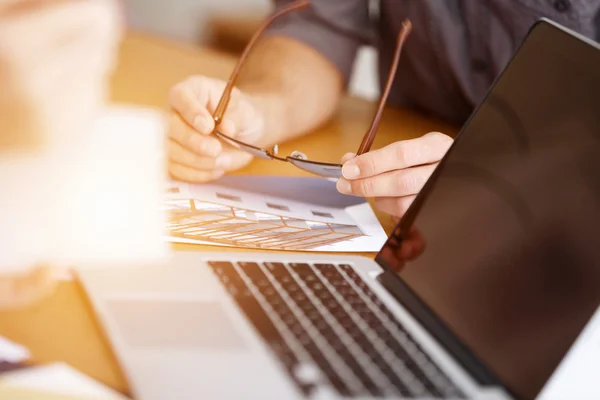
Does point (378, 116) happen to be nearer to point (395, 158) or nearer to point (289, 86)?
point (395, 158)

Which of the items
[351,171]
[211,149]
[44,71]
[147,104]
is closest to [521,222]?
[351,171]

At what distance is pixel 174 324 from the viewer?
0.44 meters

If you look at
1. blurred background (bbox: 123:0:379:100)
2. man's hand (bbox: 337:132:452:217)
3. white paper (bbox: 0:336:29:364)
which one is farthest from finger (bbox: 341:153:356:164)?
blurred background (bbox: 123:0:379:100)

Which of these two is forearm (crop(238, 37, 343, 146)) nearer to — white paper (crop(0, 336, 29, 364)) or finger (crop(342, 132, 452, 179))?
finger (crop(342, 132, 452, 179))

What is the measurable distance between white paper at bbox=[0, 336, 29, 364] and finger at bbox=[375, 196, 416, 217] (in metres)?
0.35

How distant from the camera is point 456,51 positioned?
0.95 m

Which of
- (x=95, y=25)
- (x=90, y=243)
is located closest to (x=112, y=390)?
(x=90, y=243)

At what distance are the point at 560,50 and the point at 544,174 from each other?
10 centimetres

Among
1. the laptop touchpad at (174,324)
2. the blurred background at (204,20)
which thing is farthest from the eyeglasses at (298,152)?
the blurred background at (204,20)

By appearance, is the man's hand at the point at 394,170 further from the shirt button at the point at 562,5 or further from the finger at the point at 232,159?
the shirt button at the point at 562,5

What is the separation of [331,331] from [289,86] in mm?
548

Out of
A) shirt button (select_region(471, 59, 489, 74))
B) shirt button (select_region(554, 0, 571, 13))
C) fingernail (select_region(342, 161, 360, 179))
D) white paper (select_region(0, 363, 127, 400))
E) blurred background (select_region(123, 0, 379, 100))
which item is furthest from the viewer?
blurred background (select_region(123, 0, 379, 100))

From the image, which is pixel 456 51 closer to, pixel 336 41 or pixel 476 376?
pixel 336 41

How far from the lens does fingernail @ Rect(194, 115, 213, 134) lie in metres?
0.70
